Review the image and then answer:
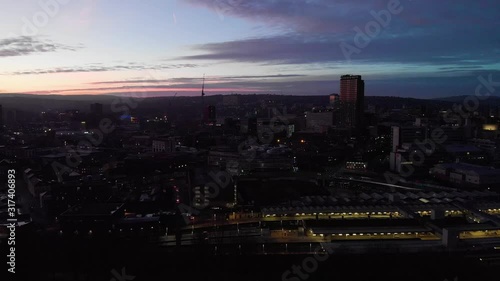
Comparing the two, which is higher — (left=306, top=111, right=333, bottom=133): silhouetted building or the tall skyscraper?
the tall skyscraper

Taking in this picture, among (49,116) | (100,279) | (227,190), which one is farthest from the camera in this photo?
(49,116)

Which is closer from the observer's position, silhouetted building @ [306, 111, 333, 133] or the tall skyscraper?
the tall skyscraper

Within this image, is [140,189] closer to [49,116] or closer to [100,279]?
[100,279]

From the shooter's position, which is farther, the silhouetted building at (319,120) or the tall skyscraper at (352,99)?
the silhouetted building at (319,120)

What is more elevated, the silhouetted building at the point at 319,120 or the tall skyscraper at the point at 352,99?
the tall skyscraper at the point at 352,99

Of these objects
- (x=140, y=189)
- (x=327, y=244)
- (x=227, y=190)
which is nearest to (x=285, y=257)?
(x=327, y=244)

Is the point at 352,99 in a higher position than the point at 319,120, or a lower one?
higher

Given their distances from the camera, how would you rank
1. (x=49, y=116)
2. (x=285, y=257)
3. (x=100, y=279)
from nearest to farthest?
(x=100, y=279)
(x=285, y=257)
(x=49, y=116)

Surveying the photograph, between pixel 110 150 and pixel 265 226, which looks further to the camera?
pixel 110 150
